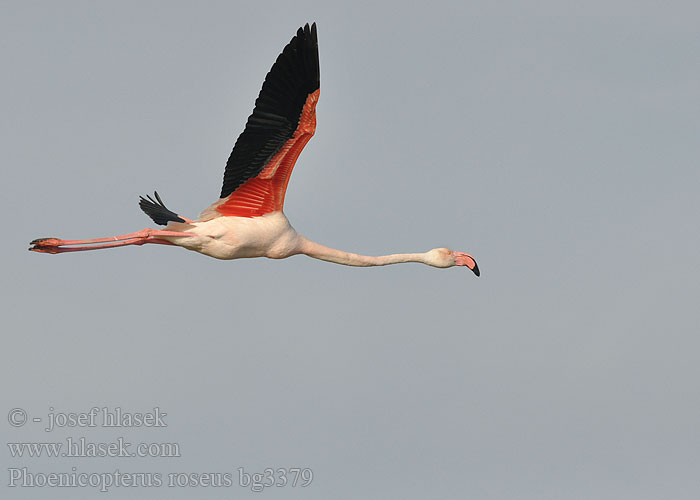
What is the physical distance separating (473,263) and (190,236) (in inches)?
217

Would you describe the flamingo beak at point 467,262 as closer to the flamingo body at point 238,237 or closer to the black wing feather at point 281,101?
the flamingo body at point 238,237

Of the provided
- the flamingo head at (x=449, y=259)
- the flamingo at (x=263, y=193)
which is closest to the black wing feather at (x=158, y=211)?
the flamingo at (x=263, y=193)

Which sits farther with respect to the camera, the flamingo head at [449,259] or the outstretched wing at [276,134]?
the flamingo head at [449,259]

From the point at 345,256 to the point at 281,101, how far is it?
12.2 ft

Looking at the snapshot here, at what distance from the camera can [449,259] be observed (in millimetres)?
27297

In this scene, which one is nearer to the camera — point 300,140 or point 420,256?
point 300,140

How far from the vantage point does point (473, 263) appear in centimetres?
2734

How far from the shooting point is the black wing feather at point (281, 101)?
23500 millimetres

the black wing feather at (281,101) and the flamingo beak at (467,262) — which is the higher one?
the black wing feather at (281,101)

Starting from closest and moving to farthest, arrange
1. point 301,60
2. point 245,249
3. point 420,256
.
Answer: point 301,60, point 245,249, point 420,256

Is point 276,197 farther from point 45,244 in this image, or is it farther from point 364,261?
point 45,244

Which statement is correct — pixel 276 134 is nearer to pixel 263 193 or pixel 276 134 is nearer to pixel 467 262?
pixel 263 193

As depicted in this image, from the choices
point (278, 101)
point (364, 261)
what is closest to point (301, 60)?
point (278, 101)

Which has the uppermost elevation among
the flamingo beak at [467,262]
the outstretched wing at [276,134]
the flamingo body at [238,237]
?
the outstretched wing at [276,134]
